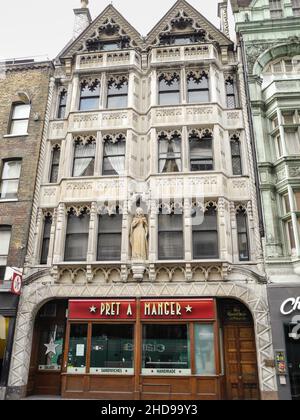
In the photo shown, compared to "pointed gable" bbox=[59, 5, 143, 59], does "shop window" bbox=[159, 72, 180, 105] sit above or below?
below

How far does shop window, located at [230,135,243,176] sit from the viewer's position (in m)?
17.0

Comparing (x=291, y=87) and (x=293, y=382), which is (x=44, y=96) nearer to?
(x=291, y=87)

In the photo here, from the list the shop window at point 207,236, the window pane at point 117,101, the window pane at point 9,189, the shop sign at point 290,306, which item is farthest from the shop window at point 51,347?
the window pane at point 117,101

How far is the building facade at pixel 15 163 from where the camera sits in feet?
50.2

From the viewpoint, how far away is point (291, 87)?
16734 millimetres

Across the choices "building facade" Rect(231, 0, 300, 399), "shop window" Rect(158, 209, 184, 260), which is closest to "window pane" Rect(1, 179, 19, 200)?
"shop window" Rect(158, 209, 184, 260)

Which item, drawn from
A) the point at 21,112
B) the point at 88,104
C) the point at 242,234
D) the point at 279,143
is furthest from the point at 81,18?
the point at 242,234

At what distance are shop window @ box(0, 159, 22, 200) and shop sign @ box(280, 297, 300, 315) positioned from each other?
42.5ft

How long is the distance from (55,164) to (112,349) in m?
9.30

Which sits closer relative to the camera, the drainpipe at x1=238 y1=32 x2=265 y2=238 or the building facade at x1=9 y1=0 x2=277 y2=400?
the building facade at x1=9 y1=0 x2=277 y2=400

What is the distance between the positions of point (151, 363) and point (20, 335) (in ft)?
18.3

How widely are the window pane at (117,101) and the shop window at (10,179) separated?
5.51m

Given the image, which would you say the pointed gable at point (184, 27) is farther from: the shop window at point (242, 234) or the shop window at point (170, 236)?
the shop window at point (170, 236)

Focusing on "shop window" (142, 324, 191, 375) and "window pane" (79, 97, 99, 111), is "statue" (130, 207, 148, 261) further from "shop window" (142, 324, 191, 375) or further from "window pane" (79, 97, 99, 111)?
"window pane" (79, 97, 99, 111)
